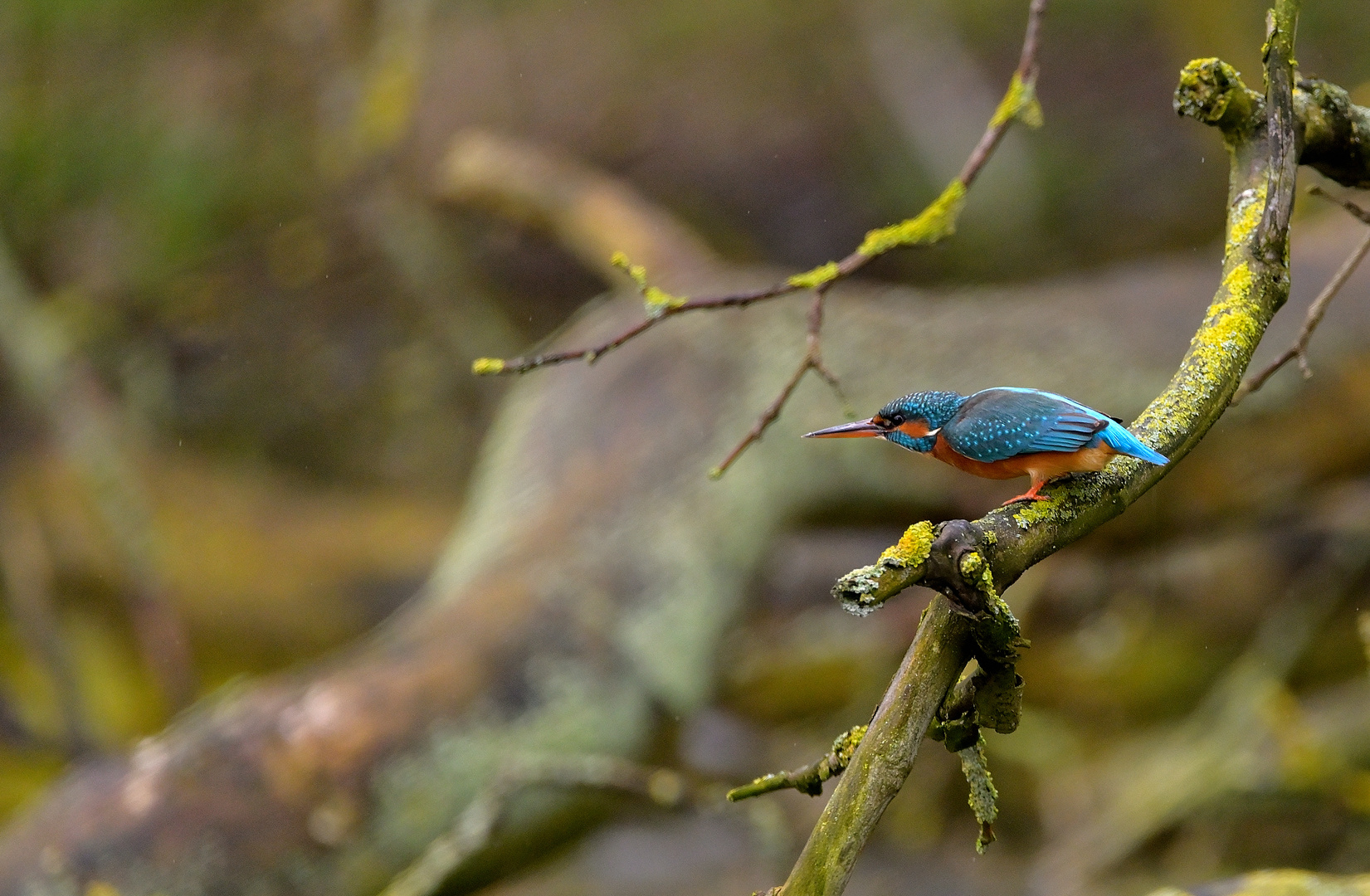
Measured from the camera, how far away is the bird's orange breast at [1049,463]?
4.21 ft

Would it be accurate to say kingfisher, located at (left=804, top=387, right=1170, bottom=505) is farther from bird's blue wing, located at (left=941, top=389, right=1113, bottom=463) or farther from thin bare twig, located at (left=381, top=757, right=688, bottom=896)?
thin bare twig, located at (left=381, top=757, right=688, bottom=896)

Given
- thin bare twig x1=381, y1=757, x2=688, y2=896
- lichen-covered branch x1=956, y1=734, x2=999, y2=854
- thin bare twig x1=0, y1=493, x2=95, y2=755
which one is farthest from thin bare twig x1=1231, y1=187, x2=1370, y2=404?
thin bare twig x1=0, y1=493, x2=95, y2=755

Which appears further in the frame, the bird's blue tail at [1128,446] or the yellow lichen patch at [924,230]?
the yellow lichen patch at [924,230]

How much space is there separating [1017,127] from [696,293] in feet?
16.5

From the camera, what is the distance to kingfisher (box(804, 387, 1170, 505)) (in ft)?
4.17

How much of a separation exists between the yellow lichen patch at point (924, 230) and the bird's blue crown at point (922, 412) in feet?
2.00

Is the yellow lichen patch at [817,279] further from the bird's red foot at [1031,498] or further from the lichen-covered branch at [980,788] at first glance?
the lichen-covered branch at [980,788]

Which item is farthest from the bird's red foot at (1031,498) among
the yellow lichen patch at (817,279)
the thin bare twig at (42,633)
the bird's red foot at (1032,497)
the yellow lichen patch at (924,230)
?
the thin bare twig at (42,633)

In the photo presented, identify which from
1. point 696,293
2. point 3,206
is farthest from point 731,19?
point 696,293

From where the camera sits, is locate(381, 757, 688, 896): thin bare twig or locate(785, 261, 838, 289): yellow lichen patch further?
locate(381, 757, 688, 896): thin bare twig

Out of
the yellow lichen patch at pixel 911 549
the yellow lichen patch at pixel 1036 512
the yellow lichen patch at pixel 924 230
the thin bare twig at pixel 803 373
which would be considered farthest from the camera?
the yellow lichen patch at pixel 924 230

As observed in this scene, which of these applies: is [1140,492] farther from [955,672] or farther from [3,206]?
[3,206]

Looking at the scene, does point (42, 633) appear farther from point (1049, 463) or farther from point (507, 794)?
point (1049, 463)

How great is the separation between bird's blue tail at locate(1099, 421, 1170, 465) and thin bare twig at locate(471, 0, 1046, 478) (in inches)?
22.2
